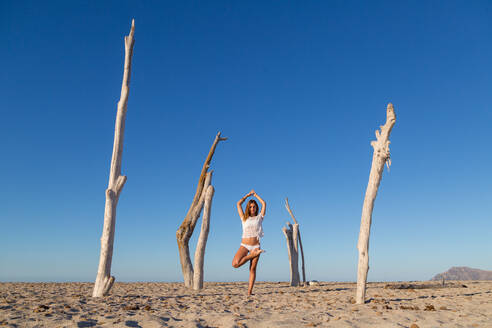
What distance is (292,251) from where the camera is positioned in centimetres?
1386

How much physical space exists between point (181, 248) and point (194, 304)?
3976mm

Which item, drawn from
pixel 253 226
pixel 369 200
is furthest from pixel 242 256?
pixel 369 200

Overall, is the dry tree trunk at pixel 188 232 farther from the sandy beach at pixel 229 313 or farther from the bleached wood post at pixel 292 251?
the bleached wood post at pixel 292 251

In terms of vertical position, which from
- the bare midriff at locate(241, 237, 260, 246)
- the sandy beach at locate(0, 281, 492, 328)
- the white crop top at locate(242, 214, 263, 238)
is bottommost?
the sandy beach at locate(0, 281, 492, 328)

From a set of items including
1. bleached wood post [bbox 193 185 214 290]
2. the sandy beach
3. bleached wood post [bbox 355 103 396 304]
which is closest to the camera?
the sandy beach

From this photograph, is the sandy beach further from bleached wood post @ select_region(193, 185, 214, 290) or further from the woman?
bleached wood post @ select_region(193, 185, 214, 290)

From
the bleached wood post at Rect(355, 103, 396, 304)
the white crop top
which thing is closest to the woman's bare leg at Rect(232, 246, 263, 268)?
the white crop top

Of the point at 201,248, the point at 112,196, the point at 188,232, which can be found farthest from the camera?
Answer: the point at 188,232

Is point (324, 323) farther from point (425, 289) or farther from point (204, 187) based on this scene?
point (425, 289)

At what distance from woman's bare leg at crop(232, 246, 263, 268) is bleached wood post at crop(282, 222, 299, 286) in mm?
4998

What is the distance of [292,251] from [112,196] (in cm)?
748

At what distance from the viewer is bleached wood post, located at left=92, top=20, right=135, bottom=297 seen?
8606 mm

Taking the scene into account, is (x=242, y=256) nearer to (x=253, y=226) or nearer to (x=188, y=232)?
(x=253, y=226)

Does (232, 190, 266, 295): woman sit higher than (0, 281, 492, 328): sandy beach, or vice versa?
(232, 190, 266, 295): woman
